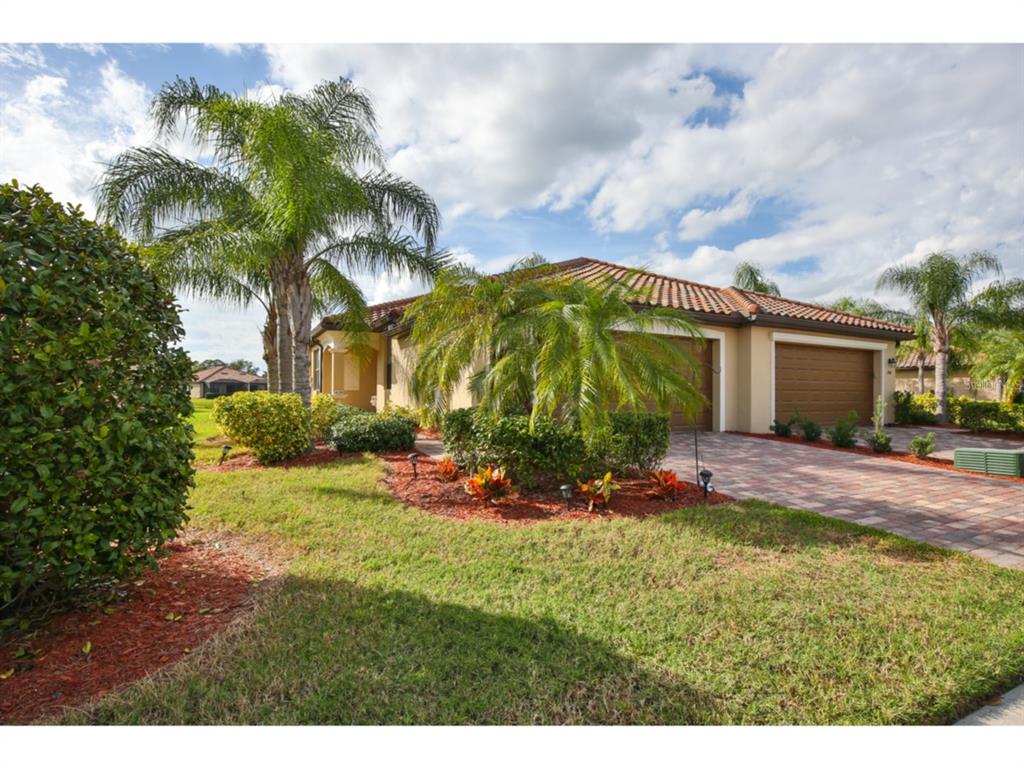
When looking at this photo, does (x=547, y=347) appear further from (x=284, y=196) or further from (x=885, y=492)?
(x=284, y=196)

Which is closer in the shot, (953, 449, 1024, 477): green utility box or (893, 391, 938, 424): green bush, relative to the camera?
(953, 449, 1024, 477): green utility box

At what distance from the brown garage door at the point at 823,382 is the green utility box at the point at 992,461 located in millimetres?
5420

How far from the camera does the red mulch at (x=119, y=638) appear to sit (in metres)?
2.62

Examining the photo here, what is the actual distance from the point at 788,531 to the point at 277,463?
8.76m

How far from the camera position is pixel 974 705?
258 cm

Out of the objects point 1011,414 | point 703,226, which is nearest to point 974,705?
point 703,226

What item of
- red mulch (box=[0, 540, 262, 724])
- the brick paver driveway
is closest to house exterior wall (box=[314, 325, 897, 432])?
the brick paver driveway

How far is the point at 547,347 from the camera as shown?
6.04 m

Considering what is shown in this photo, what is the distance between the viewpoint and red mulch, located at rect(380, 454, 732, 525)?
589 centimetres

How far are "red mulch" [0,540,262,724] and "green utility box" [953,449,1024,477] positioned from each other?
11.1 metres

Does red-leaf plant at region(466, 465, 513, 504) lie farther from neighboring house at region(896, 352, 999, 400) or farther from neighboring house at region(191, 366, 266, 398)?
neighboring house at region(191, 366, 266, 398)

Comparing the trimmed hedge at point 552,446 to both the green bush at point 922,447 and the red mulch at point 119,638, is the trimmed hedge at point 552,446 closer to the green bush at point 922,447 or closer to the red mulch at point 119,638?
the red mulch at point 119,638

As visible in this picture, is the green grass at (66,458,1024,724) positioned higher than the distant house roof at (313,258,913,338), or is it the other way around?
the distant house roof at (313,258,913,338)

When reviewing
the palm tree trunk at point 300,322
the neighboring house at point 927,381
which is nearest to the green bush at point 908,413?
the neighboring house at point 927,381
